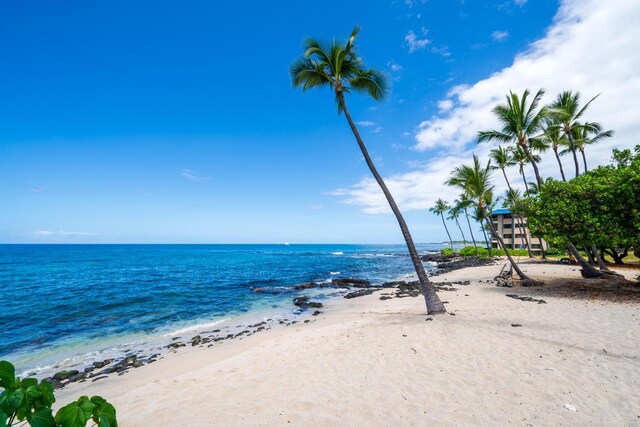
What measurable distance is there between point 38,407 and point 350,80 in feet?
43.5

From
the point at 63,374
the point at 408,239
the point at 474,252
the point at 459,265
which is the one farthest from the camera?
the point at 474,252

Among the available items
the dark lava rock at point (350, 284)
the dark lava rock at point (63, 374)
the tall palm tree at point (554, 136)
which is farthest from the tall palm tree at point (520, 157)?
the dark lava rock at point (63, 374)

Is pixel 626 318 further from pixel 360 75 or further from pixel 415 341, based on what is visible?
pixel 360 75

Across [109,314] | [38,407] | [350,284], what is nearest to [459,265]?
[350,284]

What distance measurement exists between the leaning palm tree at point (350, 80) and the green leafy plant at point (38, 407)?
410 inches

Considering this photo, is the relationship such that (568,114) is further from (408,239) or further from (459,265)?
(459,265)

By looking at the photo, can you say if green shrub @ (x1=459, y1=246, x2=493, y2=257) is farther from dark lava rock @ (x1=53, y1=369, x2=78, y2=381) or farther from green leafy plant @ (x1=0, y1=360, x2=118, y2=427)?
green leafy plant @ (x1=0, y1=360, x2=118, y2=427)

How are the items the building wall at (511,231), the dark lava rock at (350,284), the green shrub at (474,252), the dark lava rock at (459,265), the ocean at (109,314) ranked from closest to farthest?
the ocean at (109,314) → the dark lava rock at (350,284) → the dark lava rock at (459,265) → the green shrub at (474,252) → the building wall at (511,231)

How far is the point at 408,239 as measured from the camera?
11.0 metres

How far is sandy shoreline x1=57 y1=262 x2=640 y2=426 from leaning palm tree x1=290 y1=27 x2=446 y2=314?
6.31 ft

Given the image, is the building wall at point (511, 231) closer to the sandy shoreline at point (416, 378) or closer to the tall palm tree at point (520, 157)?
the tall palm tree at point (520, 157)

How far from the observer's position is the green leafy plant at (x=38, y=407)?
1619 millimetres

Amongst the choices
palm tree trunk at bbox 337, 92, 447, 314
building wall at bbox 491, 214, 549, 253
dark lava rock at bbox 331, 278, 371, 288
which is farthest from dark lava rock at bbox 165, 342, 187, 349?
building wall at bbox 491, 214, 549, 253

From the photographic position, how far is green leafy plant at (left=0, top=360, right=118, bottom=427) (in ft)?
5.31
